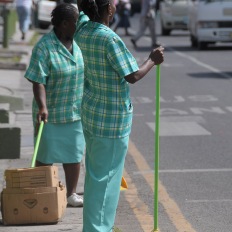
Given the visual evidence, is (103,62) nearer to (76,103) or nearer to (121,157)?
(121,157)

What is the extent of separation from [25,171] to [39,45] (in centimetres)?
110

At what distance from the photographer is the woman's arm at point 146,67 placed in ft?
21.0

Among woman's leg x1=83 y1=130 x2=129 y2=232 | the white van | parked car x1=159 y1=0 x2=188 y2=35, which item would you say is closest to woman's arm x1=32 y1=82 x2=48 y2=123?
woman's leg x1=83 y1=130 x2=129 y2=232

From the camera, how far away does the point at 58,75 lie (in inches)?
324

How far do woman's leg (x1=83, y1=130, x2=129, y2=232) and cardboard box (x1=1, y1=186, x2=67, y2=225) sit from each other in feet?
3.47

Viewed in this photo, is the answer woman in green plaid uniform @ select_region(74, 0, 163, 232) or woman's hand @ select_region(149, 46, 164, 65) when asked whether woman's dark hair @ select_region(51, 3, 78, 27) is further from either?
woman's hand @ select_region(149, 46, 164, 65)

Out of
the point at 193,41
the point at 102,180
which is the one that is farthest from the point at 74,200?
the point at 193,41

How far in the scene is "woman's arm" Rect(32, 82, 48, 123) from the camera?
309 inches

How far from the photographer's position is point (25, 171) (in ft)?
24.9

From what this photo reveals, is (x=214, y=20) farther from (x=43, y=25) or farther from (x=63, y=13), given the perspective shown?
(x=63, y=13)

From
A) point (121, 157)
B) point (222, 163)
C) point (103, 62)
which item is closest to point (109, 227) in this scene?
point (121, 157)

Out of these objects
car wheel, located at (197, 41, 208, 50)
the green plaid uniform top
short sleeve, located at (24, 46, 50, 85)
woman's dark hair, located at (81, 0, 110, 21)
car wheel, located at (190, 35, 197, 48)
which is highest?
woman's dark hair, located at (81, 0, 110, 21)

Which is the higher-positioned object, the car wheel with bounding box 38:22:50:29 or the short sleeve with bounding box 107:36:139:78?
the short sleeve with bounding box 107:36:139:78

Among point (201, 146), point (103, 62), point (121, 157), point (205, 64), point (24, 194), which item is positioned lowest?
point (205, 64)
